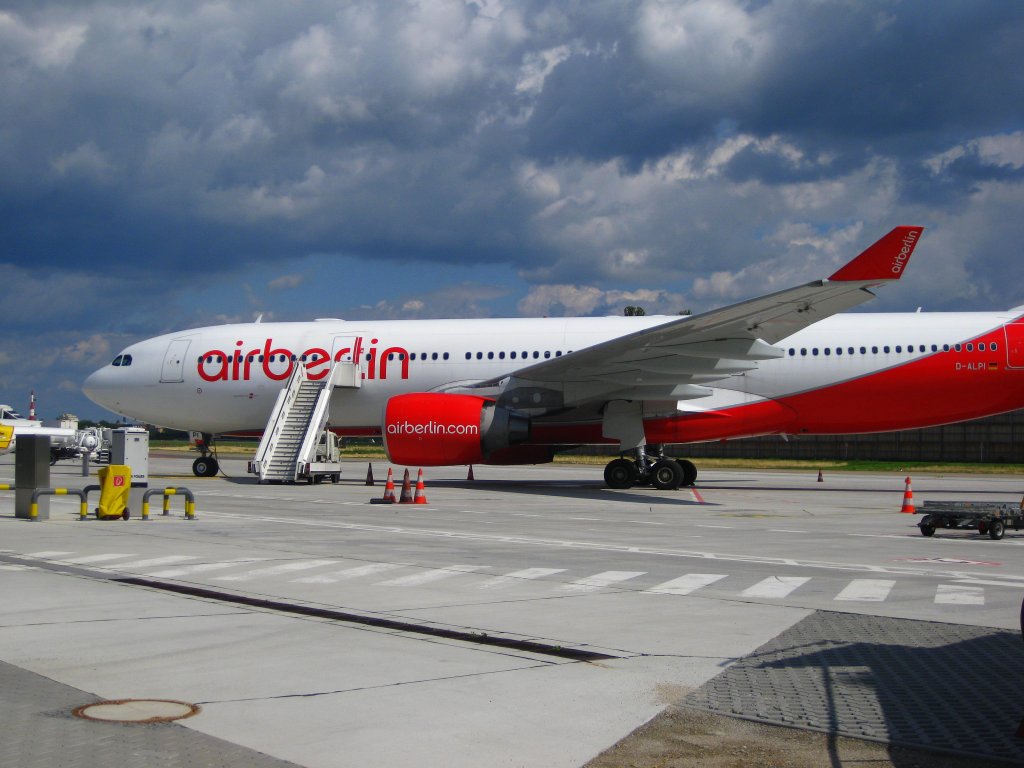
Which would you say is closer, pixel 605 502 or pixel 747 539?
pixel 747 539

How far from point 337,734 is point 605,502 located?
16386 mm

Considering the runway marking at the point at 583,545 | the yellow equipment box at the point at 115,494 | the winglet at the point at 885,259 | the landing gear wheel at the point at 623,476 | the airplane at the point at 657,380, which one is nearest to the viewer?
the runway marking at the point at 583,545

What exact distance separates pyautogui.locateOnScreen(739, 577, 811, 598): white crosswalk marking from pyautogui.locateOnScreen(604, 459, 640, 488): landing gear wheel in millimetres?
14305

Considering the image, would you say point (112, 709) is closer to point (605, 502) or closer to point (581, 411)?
point (605, 502)

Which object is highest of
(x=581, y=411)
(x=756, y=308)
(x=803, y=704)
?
(x=756, y=308)

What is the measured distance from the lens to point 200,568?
33.2ft

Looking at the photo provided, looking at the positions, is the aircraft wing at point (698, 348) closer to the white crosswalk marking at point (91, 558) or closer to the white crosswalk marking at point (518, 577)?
the white crosswalk marking at point (518, 577)

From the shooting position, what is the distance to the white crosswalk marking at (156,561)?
10266 millimetres

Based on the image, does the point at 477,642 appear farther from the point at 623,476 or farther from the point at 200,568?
the point at 623,476

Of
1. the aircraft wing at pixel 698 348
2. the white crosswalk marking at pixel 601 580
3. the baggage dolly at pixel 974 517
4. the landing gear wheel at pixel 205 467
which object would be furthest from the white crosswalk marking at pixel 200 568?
the landing gear wheel at pixel 205 467

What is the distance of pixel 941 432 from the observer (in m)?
52.1

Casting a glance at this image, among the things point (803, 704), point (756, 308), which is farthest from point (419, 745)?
point (756, 308)

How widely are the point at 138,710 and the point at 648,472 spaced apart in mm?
19761

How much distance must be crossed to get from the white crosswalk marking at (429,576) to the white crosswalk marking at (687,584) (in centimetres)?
196
